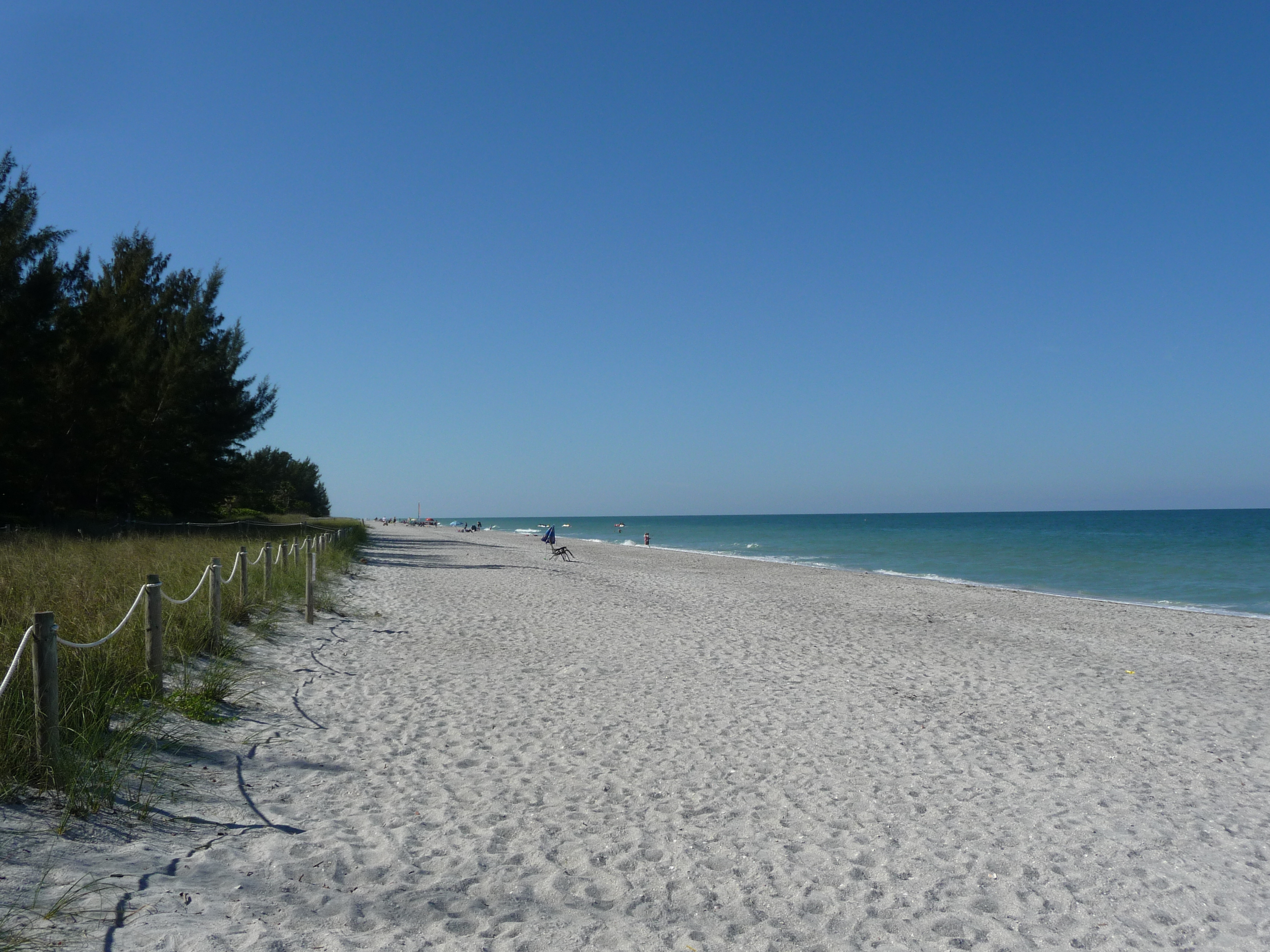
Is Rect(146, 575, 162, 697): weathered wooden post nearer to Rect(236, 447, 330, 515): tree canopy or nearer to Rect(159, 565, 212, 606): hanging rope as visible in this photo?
Rect(159, 565, 212, 606): hanging rope

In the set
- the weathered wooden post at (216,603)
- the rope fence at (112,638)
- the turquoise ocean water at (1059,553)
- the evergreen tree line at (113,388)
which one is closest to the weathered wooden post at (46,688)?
the rope fence at (112,638)

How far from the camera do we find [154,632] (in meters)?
6.29

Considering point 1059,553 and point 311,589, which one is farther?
point 1059,553

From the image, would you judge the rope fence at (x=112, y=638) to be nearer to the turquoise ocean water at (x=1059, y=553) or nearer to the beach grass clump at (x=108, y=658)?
the beach grass clump at (x=108, y=658)

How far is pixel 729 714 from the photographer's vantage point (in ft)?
25.5

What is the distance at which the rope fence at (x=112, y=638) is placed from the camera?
4281 millimetres

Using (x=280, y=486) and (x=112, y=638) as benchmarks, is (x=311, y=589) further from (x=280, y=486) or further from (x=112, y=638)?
(x=280, y=486)

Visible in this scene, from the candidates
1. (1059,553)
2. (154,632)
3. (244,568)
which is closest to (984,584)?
(1059,553)

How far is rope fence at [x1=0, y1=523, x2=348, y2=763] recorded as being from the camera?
4281mm

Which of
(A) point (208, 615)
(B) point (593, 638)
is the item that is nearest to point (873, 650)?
(B) point (593, 638)

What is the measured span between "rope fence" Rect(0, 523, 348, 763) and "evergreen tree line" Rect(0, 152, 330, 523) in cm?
1170

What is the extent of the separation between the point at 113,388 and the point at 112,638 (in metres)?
19.5

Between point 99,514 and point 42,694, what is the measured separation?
2534 centimetres

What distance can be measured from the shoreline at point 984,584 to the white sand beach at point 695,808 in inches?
397
